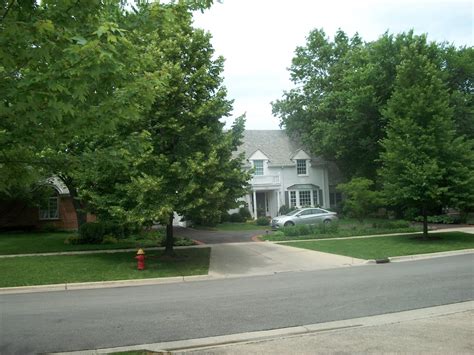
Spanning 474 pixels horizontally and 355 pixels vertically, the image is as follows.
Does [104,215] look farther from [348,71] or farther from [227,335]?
[348,71]

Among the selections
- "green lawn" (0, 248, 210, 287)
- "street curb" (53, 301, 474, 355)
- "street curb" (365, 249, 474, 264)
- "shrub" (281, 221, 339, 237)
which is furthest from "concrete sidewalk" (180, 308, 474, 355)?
"shrub" (281, 221, 339, 237)

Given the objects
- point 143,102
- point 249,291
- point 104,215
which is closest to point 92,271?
point 104,215

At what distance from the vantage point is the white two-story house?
3978 cm

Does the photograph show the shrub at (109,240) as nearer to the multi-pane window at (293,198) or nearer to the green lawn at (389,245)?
the green lawn at (389,245)

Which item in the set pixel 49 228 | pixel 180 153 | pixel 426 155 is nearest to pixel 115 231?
pixel 49 228

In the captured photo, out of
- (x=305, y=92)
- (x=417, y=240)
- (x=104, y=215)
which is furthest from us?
(x=305, y=92)

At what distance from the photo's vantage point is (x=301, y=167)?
138 feet

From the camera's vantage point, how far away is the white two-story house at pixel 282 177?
131 feet

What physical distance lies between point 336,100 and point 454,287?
98.6 feet

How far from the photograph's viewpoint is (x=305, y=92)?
137 ft

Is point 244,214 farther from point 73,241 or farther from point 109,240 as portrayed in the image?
point 73,241

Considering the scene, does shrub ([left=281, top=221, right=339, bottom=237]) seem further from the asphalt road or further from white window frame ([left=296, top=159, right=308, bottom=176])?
white window frame ([left=296, top=159, right=308, bottom=176])

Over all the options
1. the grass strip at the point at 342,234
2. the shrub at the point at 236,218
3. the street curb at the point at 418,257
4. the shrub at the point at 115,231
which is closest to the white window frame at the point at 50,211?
the shrub at the point at 115,231

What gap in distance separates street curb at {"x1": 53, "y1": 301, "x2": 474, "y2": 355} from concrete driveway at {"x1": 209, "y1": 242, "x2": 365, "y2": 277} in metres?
6.64
